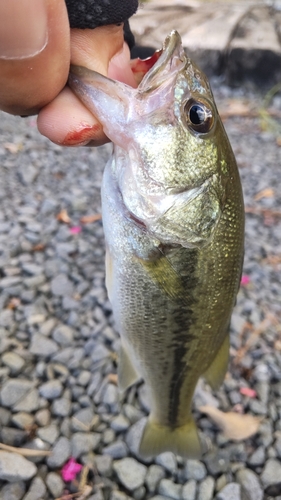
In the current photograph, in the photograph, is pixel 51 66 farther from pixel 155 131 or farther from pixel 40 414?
pixel 40 414

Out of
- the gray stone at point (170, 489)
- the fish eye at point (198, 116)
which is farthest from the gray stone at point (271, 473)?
the fish eye at point (198, 116)

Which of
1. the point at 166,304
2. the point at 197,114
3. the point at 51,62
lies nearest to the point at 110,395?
the point at 166,304

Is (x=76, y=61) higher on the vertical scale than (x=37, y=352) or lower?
higher

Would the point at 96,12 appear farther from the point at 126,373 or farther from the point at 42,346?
the point at 42,346

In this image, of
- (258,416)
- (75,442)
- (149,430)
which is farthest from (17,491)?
(258,416)

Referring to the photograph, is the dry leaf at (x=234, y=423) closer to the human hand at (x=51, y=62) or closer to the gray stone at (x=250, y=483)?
the gray stone at (x=250, y=483)

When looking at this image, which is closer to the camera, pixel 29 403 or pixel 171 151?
pixel 171 151
